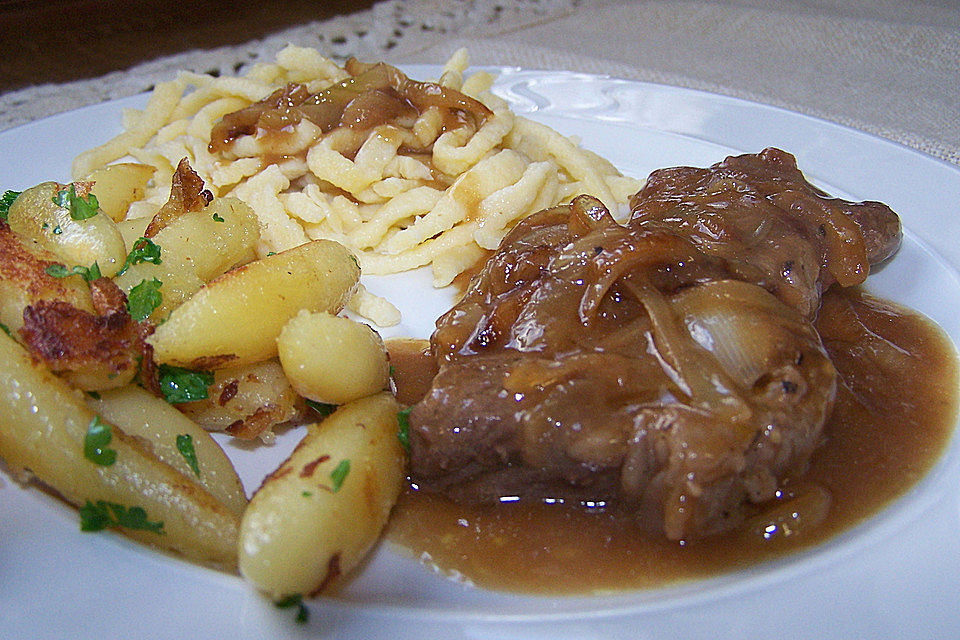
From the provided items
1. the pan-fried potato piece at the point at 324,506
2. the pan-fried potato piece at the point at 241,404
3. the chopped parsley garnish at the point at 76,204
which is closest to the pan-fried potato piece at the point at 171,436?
the pan-fried potato piece at the point at 241,404

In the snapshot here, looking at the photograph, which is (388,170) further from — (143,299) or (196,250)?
(143,299)

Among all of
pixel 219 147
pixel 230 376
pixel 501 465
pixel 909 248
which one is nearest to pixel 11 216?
pixel 230 376

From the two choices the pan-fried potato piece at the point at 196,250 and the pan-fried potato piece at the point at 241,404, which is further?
the pan-fried potato piece at the point at 196,250

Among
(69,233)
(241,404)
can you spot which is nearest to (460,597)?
(241,404)

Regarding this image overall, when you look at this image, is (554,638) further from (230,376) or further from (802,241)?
(802,241)

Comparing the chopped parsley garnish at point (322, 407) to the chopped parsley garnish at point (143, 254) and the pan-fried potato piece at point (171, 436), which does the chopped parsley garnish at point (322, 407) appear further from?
the chopped parsley garnish at point (143, 254)
